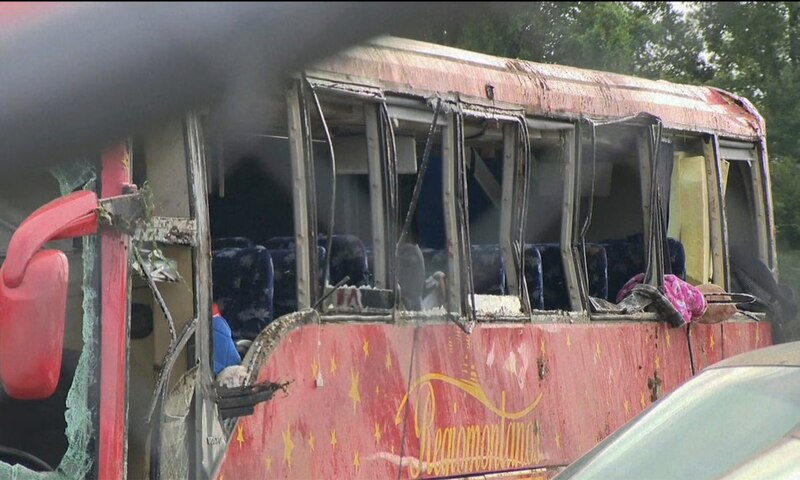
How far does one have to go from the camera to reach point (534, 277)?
662cm

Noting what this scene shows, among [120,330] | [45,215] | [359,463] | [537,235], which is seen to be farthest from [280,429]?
[537,235]

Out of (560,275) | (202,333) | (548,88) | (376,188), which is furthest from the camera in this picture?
(560,275)

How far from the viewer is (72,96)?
1.22 meters

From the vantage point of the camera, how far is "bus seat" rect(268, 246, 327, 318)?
5.53 meters

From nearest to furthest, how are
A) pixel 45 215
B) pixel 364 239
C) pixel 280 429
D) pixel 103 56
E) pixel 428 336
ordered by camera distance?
pixel 103 56
pixel 45 215
pixel 280 429
pixel 428 336
pixel 364 239

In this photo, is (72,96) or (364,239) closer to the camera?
(72,96)

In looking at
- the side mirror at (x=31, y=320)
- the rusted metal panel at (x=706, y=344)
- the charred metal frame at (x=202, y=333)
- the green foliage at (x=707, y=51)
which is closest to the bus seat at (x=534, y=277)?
the rusted metal panel at (x=706, y=344)

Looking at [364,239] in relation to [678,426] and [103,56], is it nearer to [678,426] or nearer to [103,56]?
[678,426]

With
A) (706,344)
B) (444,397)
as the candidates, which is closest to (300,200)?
(444,397)

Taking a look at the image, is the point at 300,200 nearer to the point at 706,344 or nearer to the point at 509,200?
the point at 509,200

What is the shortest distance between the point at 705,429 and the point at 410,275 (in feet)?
7.57

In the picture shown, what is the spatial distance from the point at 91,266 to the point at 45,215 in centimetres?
52

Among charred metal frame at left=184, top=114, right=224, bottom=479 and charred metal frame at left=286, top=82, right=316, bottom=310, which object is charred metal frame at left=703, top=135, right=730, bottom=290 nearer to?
charred metal frame at left=286, top=82, right=316, bottom=310

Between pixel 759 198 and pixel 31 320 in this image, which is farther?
pixel 759 198
